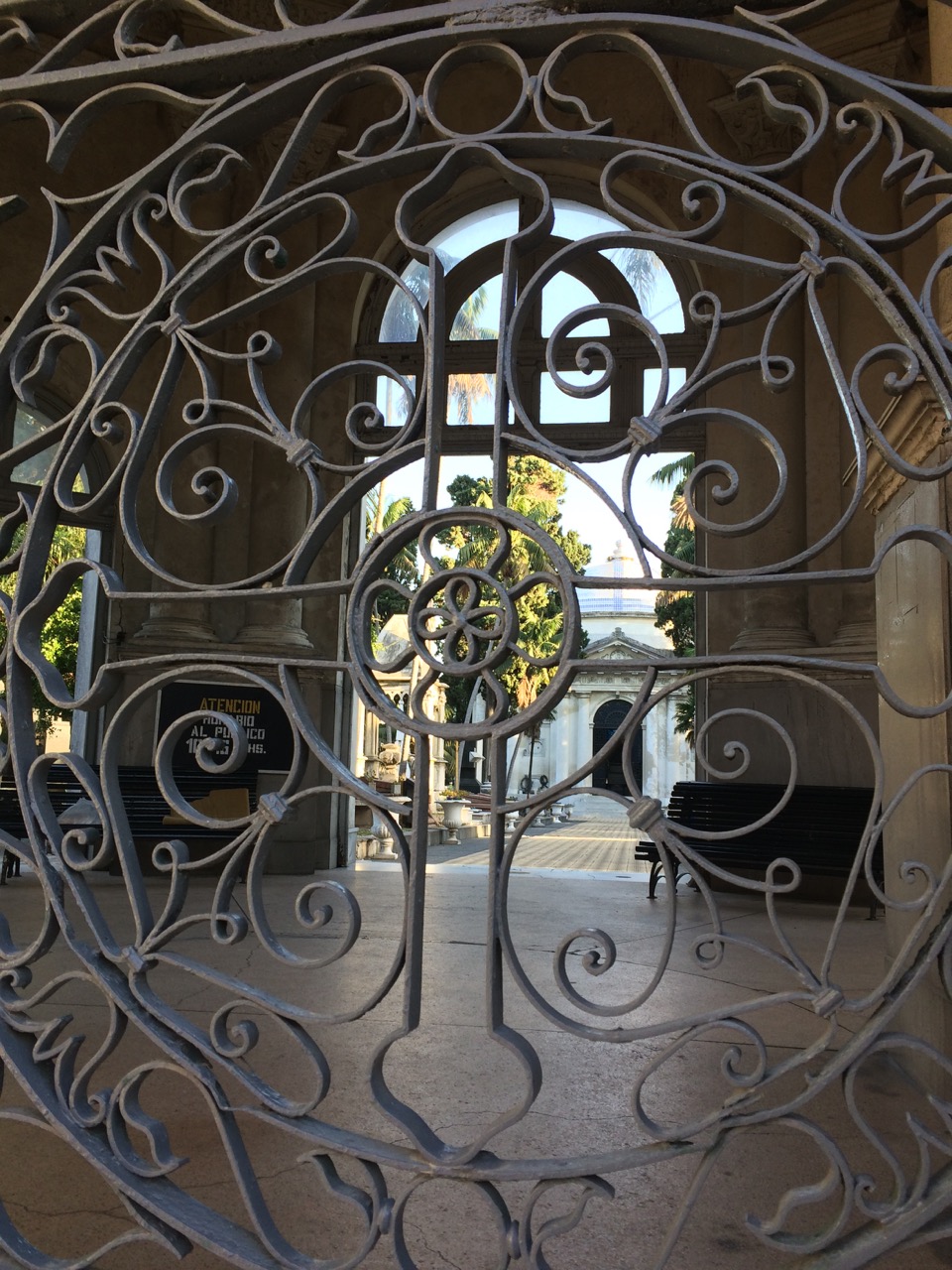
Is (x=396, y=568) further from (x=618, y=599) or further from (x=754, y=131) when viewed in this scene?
(x=618, y=599)

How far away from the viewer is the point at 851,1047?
159 centimetres

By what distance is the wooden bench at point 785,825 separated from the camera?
23.3ft

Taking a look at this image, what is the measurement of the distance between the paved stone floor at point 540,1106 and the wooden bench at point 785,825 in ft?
5.48

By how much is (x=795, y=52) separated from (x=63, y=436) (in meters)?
1.68

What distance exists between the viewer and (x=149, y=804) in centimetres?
816

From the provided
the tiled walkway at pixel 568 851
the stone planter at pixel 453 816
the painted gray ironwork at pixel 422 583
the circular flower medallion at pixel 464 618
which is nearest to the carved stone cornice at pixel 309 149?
the tiled walkway at pixel 568 851

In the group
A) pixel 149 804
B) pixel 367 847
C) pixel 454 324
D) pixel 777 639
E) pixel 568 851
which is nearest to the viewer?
pixel 149 804

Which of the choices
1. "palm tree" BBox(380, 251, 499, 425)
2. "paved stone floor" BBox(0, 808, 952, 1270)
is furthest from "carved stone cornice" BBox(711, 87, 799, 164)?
"paved stone floor" BBox(0, 808, 952, 1270)

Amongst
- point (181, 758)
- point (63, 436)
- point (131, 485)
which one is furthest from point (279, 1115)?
point (181, 758)

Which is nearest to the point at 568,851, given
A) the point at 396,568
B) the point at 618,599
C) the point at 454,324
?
the point at 454,324

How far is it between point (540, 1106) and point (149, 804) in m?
6.04

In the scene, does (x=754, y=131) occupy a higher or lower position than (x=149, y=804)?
higher

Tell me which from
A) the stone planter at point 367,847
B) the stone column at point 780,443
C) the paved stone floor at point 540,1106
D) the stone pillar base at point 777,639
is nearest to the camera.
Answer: the paved stone floor at point 540,1106

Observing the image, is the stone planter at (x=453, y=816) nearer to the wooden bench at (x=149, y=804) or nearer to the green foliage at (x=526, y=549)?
the wooden bench at (x=149, y=804)
